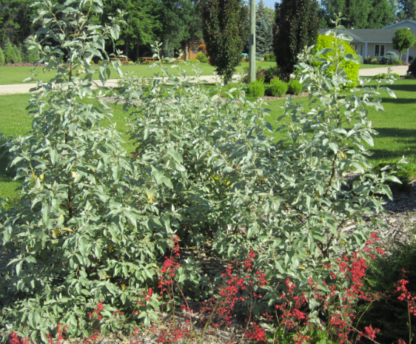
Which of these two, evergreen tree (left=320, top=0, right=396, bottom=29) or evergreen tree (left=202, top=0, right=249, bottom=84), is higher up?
evergreen tree (left=320, top=0, right=396, bottom=29)

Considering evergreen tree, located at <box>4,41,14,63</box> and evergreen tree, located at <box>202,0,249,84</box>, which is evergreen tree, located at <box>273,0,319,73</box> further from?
evergreen tree, located at <box>4,41,14,63</box>

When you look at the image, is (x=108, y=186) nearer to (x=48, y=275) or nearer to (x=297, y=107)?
(x=48, y=275)

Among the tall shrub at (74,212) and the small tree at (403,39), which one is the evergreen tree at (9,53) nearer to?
the small tree at (403,39)

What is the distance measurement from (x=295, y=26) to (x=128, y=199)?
45.7 ft

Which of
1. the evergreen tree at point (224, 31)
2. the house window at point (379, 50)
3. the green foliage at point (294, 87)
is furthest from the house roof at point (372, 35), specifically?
the green foliage at point (294, 87)

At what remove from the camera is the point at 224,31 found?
51.5ft

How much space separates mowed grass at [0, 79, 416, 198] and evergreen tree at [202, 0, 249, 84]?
15.8ft

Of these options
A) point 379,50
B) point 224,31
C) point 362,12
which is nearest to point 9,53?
point 224,31

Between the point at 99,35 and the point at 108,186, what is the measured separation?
100cm

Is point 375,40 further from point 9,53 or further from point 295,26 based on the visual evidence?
point 9,53

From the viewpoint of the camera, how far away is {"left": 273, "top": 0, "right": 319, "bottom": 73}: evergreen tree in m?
14.7

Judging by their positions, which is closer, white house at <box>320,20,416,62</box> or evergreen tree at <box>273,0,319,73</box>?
evergreen tree at <box>273,0,319,73</box>

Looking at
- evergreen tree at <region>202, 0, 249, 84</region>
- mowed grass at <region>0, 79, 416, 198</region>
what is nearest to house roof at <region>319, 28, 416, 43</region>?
evergreen tree at <region>202, 0, 249, 84</region>

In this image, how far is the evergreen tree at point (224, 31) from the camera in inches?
603
